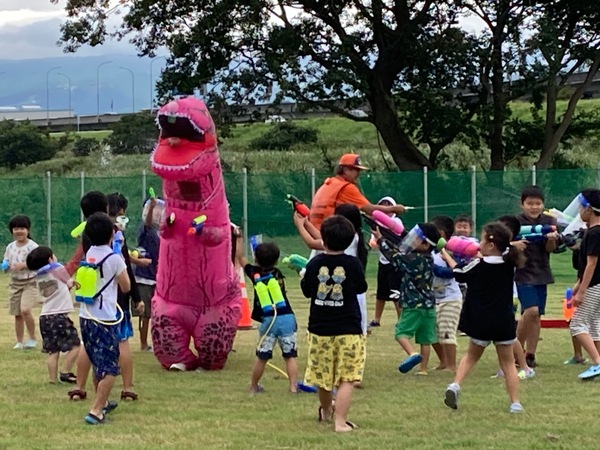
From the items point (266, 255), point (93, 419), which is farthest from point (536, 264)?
point (93, 419)

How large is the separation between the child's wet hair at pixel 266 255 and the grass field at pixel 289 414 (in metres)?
1.01

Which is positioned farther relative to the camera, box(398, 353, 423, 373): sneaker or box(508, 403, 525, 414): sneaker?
box(398, 353, 423, 373): sneaker

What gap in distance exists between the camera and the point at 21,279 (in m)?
10.6

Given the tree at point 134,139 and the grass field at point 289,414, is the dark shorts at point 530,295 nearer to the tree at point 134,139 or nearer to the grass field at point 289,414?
the grass field at point 289,414

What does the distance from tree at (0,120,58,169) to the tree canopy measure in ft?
82.1

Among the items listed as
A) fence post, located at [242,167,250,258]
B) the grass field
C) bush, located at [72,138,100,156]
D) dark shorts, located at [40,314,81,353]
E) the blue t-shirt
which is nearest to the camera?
the grass field

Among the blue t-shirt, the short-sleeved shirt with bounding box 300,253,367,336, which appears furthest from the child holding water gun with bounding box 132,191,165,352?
the short-sleeved shirt with bounding box 300,253,367,336

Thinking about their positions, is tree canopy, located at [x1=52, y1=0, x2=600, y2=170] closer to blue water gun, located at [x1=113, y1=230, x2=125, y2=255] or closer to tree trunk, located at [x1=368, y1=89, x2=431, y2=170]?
tree trunk, located at [x1=368, y1=89, x2=431, y2=170]

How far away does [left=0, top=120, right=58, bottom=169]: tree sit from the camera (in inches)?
2036

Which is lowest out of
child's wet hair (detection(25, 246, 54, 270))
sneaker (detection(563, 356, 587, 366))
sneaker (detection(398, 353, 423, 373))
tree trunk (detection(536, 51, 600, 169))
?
sneaker (detection(563, 356, 587, 366))

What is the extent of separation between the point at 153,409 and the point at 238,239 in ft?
9.51

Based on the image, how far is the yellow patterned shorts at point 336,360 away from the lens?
264 inches

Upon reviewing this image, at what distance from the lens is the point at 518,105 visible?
2047 inches

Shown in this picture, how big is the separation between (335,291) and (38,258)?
280 cm
